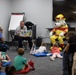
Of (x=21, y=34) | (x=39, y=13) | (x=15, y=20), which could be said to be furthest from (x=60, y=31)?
(x=15, y=20)

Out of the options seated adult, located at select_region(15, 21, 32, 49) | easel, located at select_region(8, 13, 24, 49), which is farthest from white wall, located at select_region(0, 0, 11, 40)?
seated adult, located at select_region(15, 21, 32, 49)

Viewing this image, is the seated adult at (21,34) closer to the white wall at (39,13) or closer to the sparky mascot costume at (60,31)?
the sparky mascot costume at (60,31)

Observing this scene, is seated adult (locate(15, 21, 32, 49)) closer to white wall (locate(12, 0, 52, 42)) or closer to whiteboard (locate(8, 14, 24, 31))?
whiteboard (locate(8, 14, 24, 31))

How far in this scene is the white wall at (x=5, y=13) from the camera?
8195 mm

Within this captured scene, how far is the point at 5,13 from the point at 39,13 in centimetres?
143

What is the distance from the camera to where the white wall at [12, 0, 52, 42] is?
8.56m

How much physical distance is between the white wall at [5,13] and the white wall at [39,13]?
552 mm

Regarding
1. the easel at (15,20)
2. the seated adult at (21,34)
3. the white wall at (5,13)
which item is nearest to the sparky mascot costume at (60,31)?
the seated adult at (21,34)

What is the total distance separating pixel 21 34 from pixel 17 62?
9.66ft

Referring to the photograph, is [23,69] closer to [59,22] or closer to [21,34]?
[21,34]

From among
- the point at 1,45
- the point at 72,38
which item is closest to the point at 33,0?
the point at 1,45

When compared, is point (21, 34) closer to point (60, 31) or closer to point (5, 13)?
point (60, 31)

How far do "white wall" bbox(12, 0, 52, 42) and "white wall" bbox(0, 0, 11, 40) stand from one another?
0.55 m

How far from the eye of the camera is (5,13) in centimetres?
842
